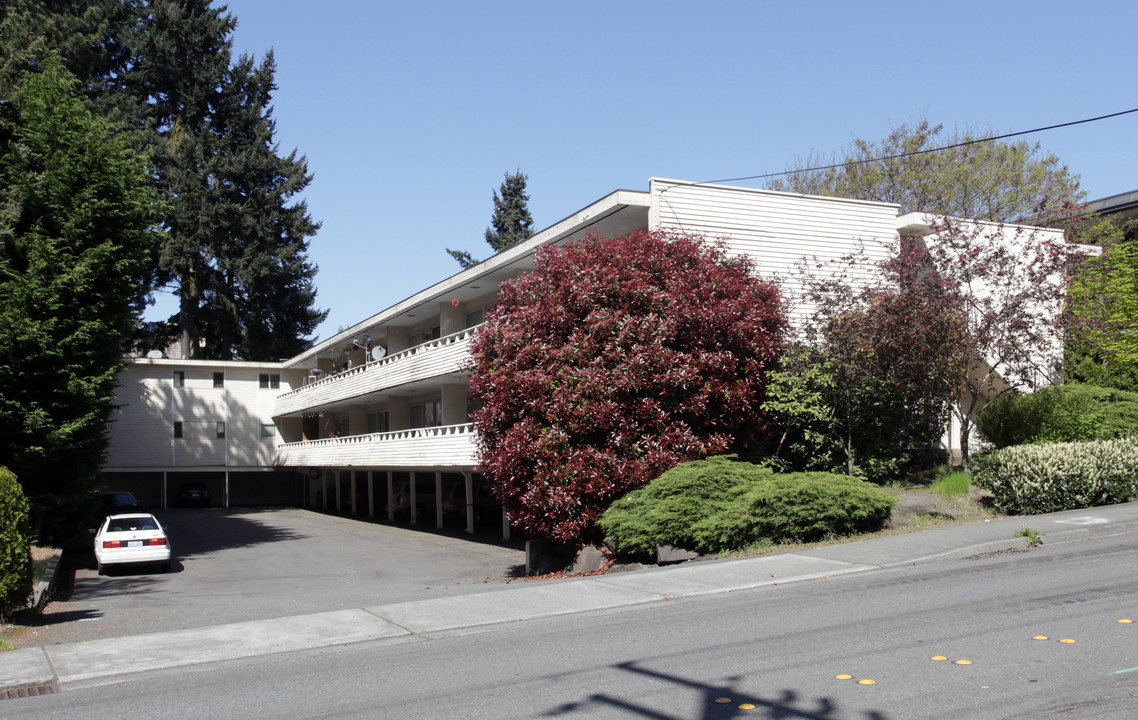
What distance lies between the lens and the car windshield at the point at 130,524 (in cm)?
2284

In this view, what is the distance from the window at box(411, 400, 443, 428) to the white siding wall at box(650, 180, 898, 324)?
593 inches

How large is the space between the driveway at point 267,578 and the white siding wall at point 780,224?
28.9 ft

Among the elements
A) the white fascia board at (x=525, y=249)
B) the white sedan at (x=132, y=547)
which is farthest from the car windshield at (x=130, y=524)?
Answer: the white fascia board at (x=525, y=249)

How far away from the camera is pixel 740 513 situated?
1562 cm

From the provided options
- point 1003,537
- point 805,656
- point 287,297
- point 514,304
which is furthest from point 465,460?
point 287,297

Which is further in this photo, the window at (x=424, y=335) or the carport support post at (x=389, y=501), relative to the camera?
the carport support post at (x=389, y=501)

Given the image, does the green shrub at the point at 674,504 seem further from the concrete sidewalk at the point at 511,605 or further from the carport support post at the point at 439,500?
the carport support post at the point at 439,500

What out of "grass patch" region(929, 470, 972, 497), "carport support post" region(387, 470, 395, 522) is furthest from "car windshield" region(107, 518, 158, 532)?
"grass patch" region(929, 470, 972, 497)

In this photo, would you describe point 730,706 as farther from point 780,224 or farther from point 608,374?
point 780,224

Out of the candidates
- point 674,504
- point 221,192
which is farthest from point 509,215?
point 674,504

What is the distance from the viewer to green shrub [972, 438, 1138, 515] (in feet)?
55.6

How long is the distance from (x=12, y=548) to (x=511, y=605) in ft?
20.9

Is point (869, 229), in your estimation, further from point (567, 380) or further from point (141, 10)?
point (141, 10)

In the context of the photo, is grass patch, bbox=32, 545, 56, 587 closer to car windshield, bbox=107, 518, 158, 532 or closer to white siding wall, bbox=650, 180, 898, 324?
car windshield, bbox=107, 518, 158, 532
